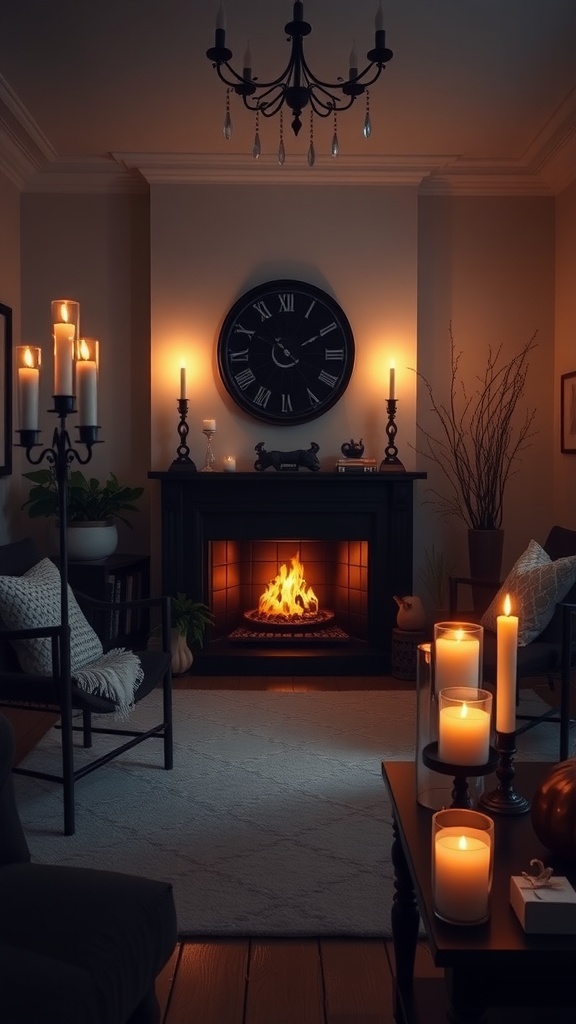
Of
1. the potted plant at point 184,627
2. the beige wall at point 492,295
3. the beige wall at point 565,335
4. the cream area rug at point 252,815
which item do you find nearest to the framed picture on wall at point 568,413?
the beige wall at point 565,335

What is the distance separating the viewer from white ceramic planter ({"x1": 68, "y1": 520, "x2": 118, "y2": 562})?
15.0 ft

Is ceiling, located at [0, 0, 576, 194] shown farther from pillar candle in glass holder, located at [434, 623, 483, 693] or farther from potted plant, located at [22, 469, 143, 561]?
pillar candle in glass holder, located at [434, 623, 483, 693]

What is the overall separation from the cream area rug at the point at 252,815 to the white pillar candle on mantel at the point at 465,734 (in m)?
0.90

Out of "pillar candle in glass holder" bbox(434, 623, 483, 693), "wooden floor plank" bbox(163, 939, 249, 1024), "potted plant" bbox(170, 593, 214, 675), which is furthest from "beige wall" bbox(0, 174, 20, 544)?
"pillar candle in glass holder" bbox(434, 623, 483, 693)

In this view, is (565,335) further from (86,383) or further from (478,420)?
(86,383)

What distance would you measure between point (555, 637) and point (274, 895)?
175 cm

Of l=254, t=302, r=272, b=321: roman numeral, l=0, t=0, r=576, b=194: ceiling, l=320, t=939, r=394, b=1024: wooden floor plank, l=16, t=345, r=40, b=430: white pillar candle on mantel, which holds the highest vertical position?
l=0, t=0, r=576, b=194: ceiling

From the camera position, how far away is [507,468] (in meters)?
5.15

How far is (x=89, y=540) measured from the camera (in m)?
4.58

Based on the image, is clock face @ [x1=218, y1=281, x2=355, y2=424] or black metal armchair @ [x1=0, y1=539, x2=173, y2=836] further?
clock face @ [x1=218, y1=281, x2=355, y2=424]

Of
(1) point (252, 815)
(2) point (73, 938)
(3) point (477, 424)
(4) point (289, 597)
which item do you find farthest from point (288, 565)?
(2) point (73, 938)

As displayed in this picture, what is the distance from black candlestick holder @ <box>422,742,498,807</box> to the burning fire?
3.48 m

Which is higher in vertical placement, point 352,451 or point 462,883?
point 352,451

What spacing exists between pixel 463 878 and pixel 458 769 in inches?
9.8
